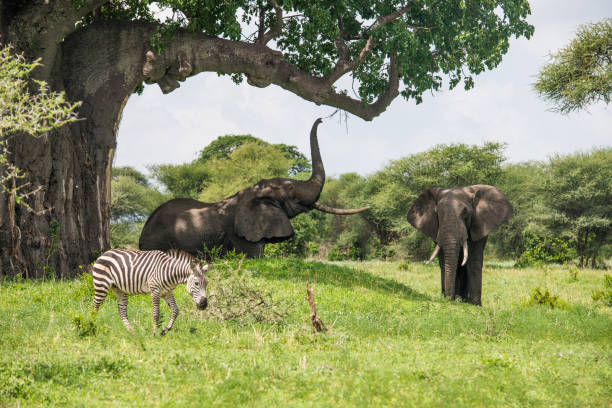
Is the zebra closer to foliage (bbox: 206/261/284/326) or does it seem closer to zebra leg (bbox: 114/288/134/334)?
zebra leg (bbox: 114/288/134/334)

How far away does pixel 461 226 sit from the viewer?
661 inches

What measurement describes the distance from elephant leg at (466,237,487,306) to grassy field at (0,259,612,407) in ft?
9.29

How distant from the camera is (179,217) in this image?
18.7m

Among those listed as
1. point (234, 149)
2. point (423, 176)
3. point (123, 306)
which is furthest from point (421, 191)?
point (123, 306)

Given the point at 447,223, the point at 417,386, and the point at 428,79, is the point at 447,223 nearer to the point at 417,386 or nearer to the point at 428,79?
the point at 428,79

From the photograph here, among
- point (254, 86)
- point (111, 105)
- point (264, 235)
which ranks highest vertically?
point (254, 86)

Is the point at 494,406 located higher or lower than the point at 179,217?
lower

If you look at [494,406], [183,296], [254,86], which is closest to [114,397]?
[494,406]

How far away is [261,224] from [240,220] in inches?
25.1

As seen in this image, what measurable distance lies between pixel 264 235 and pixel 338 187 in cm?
4436

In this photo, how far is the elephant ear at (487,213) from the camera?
56.7 ft

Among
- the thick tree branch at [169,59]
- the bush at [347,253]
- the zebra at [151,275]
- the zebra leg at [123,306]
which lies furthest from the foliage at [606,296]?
the bush at [347,253]

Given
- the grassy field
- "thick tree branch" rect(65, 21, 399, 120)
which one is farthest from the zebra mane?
"thick tree branch" rect(65, 21, 399, 120)

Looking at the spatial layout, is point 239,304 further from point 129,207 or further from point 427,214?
point 129,207
